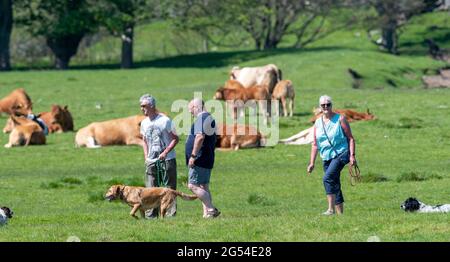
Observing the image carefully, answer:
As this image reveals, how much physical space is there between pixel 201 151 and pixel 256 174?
762cm

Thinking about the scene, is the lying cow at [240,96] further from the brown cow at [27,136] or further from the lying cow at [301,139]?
the brown cow at [27,136]

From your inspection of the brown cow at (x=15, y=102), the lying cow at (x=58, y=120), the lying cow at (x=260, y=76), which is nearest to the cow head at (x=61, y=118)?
the lying cow at (x=58, y=120)

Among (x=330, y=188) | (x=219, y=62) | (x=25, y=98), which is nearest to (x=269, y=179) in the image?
(x=330, y=188)

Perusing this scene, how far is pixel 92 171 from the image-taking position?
2695 cm

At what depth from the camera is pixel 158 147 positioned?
18.5 meters

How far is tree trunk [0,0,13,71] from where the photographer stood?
211 ft

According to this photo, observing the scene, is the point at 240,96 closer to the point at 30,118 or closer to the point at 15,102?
the point at 30,118

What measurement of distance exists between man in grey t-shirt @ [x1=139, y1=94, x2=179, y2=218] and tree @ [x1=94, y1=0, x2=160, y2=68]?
45.9 meters

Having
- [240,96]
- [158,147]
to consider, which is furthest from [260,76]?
[158,147]

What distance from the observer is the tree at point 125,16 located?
64.8 m

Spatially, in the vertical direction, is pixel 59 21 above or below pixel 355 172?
above

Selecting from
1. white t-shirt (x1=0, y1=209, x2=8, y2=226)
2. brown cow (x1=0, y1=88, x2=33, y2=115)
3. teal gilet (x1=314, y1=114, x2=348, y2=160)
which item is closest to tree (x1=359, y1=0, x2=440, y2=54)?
brown cow (x1=0, y1=88, x2=33, y2=115)
